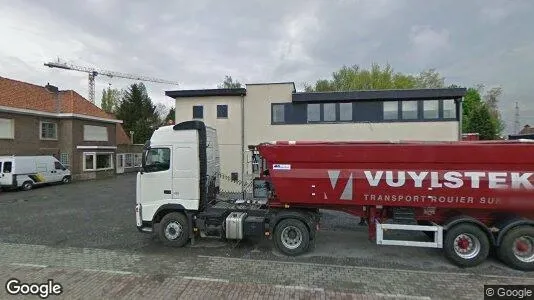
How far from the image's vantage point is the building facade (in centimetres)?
1695

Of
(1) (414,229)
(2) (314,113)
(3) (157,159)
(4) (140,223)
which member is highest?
(2) (314,113)

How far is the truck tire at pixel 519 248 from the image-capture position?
6.84m

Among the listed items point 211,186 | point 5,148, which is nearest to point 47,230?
point 211,186

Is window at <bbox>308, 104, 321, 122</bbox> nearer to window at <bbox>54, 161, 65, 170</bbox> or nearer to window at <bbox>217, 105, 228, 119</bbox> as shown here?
window at <bbox>217, 105, 228, 119</bbox>

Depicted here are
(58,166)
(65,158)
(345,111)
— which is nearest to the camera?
(345,111)

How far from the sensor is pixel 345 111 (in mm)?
17750

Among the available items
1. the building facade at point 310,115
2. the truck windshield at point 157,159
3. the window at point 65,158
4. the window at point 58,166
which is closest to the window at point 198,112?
the building facade at point 310,115

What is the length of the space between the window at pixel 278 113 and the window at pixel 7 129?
729 inches

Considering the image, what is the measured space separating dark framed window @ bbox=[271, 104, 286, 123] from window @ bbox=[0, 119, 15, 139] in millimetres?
18468

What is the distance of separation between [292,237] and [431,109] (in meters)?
12.8

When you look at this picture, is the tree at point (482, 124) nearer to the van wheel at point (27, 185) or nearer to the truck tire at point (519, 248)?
the truck tire at point (519, 248)

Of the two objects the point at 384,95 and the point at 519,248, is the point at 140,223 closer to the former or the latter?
the point at 519,248

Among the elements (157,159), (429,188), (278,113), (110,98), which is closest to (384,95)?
(278,113)

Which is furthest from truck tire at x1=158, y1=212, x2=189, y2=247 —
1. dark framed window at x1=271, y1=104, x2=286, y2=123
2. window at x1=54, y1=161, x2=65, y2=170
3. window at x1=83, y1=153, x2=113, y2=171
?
window at x1=83, y1=153, x2=113, y2=171
